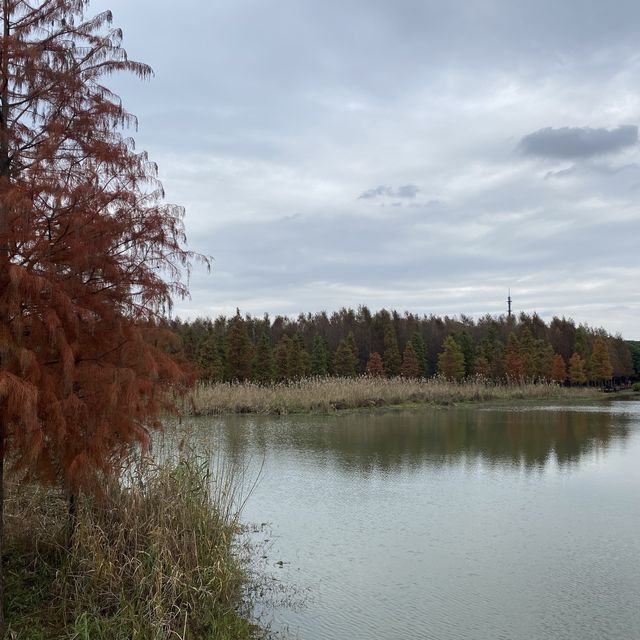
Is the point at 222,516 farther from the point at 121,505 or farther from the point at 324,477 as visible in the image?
the point at 324,477

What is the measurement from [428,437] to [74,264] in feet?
41.1

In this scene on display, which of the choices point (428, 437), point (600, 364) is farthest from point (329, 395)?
point (600, 364)

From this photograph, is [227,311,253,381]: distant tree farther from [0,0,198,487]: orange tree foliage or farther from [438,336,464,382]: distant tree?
[0,0,198,487]: orange tree foliage

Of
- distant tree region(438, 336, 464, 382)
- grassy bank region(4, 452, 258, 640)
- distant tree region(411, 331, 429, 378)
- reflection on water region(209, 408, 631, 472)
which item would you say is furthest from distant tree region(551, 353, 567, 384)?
grassy bank region(4, 452, 258, 640)

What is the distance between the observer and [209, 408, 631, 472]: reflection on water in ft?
40.0

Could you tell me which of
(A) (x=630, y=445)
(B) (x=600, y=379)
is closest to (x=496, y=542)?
(A) (x=630, y=445)

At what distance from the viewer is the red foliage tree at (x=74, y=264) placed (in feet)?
12.1

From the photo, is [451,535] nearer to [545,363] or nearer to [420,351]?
[420,351]

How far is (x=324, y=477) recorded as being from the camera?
32.7 ft

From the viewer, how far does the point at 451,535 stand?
6.87 metres

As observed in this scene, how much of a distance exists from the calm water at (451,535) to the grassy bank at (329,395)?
648 cm

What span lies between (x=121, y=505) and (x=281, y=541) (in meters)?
2.22

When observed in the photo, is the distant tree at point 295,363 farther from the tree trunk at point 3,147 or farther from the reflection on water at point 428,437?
the tree trunk at point 3,147

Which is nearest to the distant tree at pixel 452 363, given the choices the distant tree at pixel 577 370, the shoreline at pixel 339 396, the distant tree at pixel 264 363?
the shoreline at pixel 339 396
